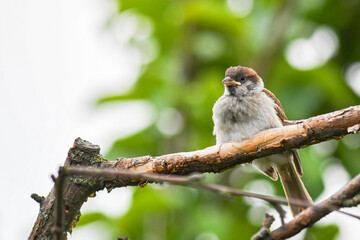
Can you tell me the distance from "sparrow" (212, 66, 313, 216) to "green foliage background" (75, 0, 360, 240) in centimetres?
123

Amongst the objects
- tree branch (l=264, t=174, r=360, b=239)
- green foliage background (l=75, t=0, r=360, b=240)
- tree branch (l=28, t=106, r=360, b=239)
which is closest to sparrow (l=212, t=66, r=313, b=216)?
tree branch (l=28, t=106, r=360, b=239)

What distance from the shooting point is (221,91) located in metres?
5.36

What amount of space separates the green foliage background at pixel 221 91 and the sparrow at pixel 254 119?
123cm

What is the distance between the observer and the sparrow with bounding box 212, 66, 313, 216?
350 centimetres

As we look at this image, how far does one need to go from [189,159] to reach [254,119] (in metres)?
1.11

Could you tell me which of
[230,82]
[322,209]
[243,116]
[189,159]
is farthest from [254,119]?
[322,209]

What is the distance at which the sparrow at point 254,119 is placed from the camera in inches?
138

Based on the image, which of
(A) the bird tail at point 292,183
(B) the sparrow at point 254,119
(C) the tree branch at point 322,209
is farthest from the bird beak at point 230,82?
(C) the tree branch at point 322,209

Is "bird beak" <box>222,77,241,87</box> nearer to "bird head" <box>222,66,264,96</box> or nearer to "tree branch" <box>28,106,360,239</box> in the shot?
"bird head" <box>222,66,264,96</box>

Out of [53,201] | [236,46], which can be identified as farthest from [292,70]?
[53,201]

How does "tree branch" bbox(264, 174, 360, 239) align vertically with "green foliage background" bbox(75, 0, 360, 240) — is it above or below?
below

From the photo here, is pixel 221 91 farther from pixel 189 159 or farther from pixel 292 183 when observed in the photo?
pixel 189 159

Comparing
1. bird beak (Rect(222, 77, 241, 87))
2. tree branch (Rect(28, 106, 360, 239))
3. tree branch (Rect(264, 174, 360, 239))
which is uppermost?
bird beak (Rect(222, 77, 241, 87))

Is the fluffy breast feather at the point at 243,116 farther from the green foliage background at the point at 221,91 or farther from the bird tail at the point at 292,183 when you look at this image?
the green foliage background at the point at 221,91
